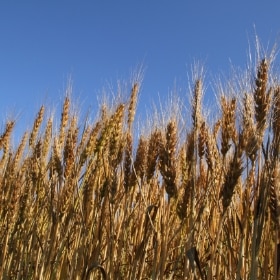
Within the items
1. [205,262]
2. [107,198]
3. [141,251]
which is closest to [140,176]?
[107,198]

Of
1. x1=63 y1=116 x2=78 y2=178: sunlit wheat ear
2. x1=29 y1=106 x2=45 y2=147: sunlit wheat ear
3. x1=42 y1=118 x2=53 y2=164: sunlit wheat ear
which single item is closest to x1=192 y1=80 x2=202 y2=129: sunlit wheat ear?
x1=63 y1=116 x2=78 y2=178: sunlit wheat ear

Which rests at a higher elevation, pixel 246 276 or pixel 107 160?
pixel 107 160

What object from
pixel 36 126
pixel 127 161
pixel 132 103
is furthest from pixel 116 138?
pixel 36 126

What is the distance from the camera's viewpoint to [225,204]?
5.47 feet

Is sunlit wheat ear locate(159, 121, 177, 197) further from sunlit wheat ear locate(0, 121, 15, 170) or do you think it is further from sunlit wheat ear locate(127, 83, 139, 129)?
sunlit wheat ear locate(0, 121, 15, 170)

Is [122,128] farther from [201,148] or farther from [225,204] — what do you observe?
[225,204]

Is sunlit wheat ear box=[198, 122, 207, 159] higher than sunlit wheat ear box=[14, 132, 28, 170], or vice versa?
sunlit wheat ear box=[14, 132, 28, 170]

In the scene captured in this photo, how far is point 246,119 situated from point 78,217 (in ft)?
4.77

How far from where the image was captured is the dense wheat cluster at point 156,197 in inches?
68.9

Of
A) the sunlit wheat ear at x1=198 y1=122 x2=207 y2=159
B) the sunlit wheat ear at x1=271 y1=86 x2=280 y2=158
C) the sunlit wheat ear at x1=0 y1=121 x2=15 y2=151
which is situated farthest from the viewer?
the sunlit wheat ear at x1=0 y1=121 x2=15 y2=151

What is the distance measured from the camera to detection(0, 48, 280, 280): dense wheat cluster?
1.75 meters

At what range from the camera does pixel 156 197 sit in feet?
10.2

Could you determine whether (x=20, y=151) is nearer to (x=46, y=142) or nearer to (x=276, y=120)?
(x=46, y=142)

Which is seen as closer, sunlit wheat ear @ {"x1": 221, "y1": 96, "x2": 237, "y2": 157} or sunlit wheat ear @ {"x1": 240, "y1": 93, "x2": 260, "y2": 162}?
sunlit wheat ear @ {"x1": 240, "y1": 93, "x2": 260, "y2": 162}
